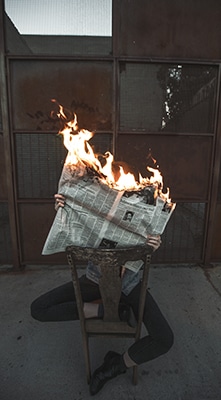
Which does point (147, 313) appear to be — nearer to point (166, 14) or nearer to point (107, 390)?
point (107, 390)

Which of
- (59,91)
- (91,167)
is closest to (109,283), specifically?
(91,167)

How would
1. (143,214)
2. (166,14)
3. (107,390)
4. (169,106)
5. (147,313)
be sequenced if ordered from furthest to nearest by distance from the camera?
(169,106) → (166,14) → (107,390) → (147,313) → (143,214)

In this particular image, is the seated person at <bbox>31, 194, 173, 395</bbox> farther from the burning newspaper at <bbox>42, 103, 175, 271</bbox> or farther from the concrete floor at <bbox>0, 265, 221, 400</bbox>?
the burning newspaper at <bbox>42, 103, 175, 271</bbox>

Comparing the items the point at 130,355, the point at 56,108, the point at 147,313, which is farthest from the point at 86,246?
the point at 56,108

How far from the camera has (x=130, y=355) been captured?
1491 millimetres

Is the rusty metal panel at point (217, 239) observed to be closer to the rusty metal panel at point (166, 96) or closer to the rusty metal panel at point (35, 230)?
the rusty metal panel at point (166, 96)

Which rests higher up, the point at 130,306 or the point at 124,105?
the point at 124,105

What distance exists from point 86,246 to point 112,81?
2162 millimetres

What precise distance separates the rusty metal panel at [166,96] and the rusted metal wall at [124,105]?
1cm

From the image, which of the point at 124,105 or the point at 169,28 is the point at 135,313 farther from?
the point at 169,28

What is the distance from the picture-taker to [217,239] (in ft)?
10.7

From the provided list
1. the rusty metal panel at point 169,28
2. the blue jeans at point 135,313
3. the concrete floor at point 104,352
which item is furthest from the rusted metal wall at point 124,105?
the blue jeans at point 135,313

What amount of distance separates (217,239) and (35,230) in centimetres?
250

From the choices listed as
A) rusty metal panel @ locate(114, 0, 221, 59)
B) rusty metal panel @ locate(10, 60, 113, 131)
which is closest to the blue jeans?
rusty metal panel @ locate(10, 60, 113, 131)
